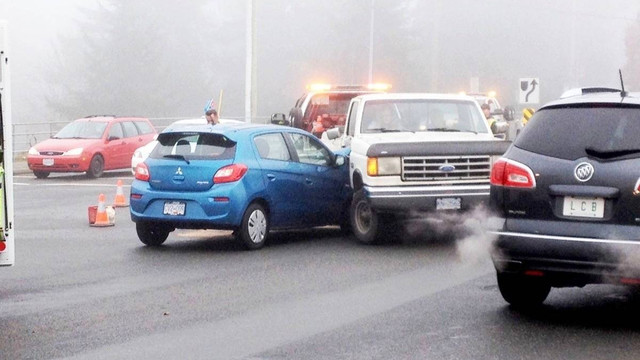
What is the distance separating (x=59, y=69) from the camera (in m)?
82.9

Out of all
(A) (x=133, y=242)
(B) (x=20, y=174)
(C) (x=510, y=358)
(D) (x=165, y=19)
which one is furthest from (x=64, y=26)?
(C) (x=510, y=358)

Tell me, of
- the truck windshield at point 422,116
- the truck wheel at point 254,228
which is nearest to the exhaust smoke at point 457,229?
the truck windshield at point 422,116

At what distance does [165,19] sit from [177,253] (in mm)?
71734

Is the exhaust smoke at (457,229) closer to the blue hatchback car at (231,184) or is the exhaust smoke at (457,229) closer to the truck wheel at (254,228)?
the blue hatchback car at (231,184)

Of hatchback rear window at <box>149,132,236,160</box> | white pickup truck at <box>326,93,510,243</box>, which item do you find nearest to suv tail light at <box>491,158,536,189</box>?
white pickup truck at <box>326,93,510,243</box>

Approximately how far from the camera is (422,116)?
1684 cm

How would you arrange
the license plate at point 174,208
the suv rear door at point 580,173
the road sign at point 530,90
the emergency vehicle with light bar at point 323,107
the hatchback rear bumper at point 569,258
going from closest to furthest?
1. the hatchback rear bumper at point 569,258
2. the suv rear door at point 580,173
3. the license plate at point 174,208
4. the emergency vehicle with light bar at point 323,107
5. the road sign at point 530,90

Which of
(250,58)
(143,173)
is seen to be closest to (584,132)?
(143,173)

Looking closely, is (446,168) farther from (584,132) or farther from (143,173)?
(584,132)

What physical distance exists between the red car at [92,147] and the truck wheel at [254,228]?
16419mm

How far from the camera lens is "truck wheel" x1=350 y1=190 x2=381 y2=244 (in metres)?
15.4

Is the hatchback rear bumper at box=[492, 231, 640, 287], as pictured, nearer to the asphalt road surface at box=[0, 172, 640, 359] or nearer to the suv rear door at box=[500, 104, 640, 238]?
the suv rear door at box=[500, 104, 640, 238]

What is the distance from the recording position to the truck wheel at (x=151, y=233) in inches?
618

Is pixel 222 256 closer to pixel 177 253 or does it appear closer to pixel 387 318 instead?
pixel 177 253
